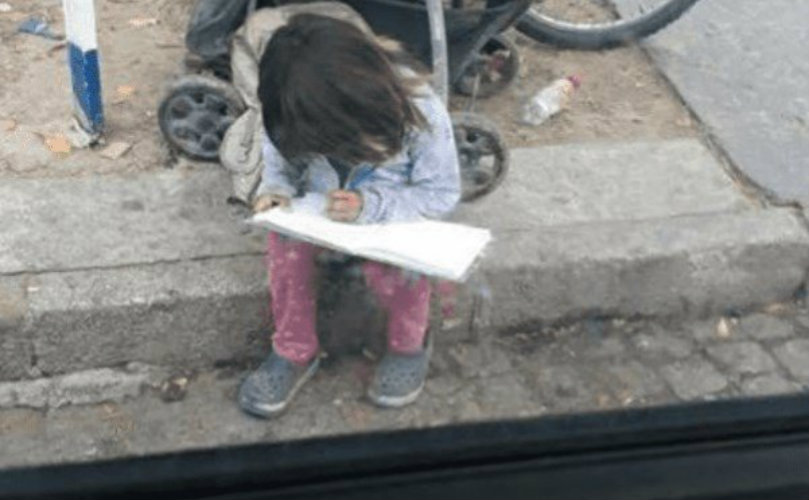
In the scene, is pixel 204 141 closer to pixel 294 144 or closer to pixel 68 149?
pixel 68 149

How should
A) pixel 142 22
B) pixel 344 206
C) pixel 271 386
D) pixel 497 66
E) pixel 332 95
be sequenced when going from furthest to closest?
pixel 142 22
pixel 497 66
pixel 271 386
pixel 344 206
pixel 332 95

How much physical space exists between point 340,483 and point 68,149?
8.23 ft

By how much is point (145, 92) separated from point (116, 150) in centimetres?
30

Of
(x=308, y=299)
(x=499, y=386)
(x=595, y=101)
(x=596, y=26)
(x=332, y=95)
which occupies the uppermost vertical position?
(x=332, y=95)

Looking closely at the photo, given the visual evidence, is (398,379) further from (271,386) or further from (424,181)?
(424,181)

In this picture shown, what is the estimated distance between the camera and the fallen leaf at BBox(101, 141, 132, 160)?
3.48 meters

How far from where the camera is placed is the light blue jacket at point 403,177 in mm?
2912

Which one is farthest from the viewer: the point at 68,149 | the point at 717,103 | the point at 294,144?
the point at 717,103

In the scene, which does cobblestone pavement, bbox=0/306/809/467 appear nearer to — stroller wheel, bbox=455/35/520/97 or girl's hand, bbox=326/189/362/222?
girl's hand, bbox=326/189/362/222

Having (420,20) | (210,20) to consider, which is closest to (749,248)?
(420,20)

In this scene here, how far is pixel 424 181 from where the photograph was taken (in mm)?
2943

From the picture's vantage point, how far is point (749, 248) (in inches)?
132

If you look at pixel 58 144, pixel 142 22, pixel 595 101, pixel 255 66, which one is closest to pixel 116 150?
pixel 58 144

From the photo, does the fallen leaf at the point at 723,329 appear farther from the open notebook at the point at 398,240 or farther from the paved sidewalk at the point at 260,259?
the open notebook at the point at 398,240
